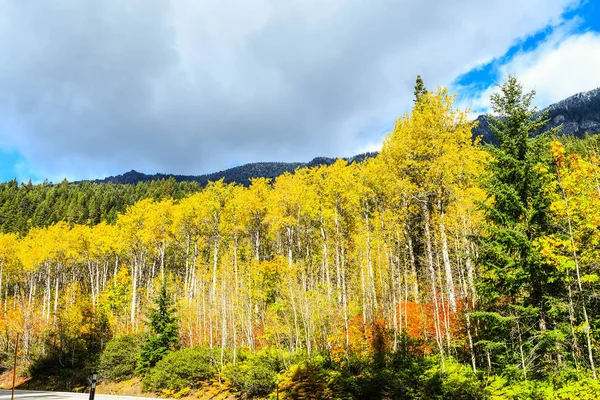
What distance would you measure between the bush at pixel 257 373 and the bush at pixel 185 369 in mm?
2382

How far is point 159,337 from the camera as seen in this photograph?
21344 millimetres

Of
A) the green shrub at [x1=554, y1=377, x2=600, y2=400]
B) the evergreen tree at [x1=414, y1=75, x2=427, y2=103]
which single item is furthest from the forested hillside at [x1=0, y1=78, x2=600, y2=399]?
the evergreen tree at [x1=414, y1=75, x2=427, y2=103]

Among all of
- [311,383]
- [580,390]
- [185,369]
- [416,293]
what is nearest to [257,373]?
[311,383]

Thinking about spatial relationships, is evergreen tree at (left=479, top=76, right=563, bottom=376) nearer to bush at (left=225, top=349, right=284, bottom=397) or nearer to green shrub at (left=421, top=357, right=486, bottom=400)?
green shrub at (left=421, top=357, right=486, bottom=400)

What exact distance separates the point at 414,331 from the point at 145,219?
26148mm

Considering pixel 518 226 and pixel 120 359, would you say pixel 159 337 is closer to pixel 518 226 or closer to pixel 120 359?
pixel 120 359

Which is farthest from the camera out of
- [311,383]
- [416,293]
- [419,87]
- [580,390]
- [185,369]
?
[419,87]

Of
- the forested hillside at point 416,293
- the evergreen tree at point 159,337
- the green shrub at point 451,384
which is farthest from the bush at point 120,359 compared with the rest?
the green shrub at point 451,384

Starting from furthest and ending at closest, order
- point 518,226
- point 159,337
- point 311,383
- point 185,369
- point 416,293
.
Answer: point 159,337
point 185,369
point 416,293
point 311,383
point 518,226

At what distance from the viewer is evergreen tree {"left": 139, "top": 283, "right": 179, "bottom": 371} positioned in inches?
826

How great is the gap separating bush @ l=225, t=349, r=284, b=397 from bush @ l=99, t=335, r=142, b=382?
10.1 m

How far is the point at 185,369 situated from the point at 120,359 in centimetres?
794

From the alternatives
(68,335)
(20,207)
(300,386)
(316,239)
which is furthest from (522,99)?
(20,207)

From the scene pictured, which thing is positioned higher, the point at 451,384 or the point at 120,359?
the point at 451,384
